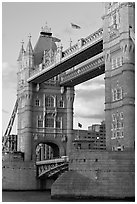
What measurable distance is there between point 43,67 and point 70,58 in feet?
38.2

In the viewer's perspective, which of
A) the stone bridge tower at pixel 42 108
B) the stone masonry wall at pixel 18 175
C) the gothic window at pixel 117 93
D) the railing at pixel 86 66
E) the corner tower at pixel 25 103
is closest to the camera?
the gothic window at pixel 117 93

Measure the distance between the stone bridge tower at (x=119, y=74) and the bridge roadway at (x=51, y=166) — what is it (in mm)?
13532

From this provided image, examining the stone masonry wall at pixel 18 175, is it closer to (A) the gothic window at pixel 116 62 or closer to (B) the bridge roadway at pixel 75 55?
(B) the bridge roadway at pixel 75 55

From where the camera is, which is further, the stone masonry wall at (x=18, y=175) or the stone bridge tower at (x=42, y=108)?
the stone bridge tower at (x=42, y=108)

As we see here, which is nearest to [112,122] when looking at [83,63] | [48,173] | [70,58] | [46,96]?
[70,58]

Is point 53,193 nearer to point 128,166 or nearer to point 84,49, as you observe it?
point 128,166

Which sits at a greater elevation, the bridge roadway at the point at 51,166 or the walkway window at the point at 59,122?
the walkway window at the point at 59,122

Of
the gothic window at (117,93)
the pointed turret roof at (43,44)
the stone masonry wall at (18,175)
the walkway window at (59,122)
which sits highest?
the pointed turret roof at (43,44)

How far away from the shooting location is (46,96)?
288 feet

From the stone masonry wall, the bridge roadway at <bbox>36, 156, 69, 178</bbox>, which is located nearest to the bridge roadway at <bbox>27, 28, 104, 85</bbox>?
the bridge roadway at <bbox>36, 156, 69, 178</bbox>

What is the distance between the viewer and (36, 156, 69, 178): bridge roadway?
70231mm

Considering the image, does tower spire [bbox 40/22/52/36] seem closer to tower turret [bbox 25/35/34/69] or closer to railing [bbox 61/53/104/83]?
tower turret [bbox 25/35/34/69]

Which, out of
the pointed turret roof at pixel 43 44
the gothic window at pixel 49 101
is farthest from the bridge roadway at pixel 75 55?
the gothic window at pixel 49 101

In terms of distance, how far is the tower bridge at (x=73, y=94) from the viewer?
52594 mm
